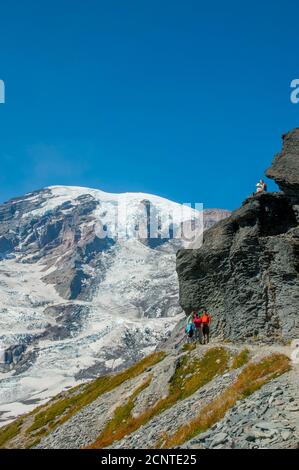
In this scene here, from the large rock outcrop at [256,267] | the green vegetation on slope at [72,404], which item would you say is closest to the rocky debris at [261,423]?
the large rock outcrop at [256,267]

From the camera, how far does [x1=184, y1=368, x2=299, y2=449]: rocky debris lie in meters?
16.9

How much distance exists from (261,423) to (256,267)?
2037 cm

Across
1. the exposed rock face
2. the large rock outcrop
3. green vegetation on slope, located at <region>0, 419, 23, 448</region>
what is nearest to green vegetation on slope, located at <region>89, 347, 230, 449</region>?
the large rock outcrop

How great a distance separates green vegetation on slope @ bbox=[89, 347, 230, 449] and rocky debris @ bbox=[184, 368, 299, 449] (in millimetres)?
11162

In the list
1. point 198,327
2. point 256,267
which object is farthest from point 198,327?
point 256,267

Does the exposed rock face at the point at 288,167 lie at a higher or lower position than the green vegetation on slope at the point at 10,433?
higher

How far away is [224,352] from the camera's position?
36031mm

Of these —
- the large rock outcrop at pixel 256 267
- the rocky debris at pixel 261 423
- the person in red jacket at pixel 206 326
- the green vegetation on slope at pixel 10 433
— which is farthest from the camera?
the green vegetation on slope at pixel 10 433

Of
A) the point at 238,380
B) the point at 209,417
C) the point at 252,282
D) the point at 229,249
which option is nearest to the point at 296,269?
the point at 252,282

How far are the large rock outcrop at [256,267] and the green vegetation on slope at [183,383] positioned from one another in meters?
2.75

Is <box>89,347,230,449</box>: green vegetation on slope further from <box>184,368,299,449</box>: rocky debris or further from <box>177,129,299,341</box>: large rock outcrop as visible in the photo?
<box>184,368,299,449</box>: rocky debris

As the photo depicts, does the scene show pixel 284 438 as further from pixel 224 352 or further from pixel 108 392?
pixel 108 392

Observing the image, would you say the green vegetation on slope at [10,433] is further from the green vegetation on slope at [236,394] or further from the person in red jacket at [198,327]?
the green vegetation on slope at [236,394]

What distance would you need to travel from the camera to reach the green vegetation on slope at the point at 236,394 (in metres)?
22.1
